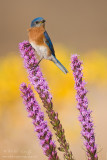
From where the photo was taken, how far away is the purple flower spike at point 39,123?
1729 mm

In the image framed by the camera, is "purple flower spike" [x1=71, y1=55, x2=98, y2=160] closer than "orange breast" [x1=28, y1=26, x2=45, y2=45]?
Yes

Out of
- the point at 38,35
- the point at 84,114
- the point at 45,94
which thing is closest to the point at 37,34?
the point at 38,35

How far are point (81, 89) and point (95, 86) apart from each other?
14.7 ft

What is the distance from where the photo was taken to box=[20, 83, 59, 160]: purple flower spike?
1.73 meters

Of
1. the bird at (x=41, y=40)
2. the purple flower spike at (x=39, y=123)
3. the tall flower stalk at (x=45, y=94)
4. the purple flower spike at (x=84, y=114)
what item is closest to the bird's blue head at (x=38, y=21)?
the bird at (x=41, y=40)

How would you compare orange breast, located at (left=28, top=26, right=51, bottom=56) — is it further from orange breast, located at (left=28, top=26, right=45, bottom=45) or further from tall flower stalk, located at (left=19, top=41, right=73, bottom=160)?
→ tall flower stalk, located at (left=19, top=41, right=73, bottom=160)

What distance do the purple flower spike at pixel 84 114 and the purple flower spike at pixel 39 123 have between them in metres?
0.23

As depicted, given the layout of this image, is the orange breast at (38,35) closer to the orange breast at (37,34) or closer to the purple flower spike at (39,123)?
the orange breast at (37,34)

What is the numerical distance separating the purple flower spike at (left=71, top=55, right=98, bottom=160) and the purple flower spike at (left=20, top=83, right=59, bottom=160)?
233 mm

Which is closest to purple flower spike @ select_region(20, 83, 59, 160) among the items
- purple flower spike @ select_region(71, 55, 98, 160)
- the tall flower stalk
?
the tall flower stalk

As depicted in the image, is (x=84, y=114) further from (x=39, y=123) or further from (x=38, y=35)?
(x=38, y=35)

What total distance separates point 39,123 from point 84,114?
0.30 metres

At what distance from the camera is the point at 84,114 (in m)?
1.82

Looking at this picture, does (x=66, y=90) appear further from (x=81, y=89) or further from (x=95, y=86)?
(x=81, y=89)
